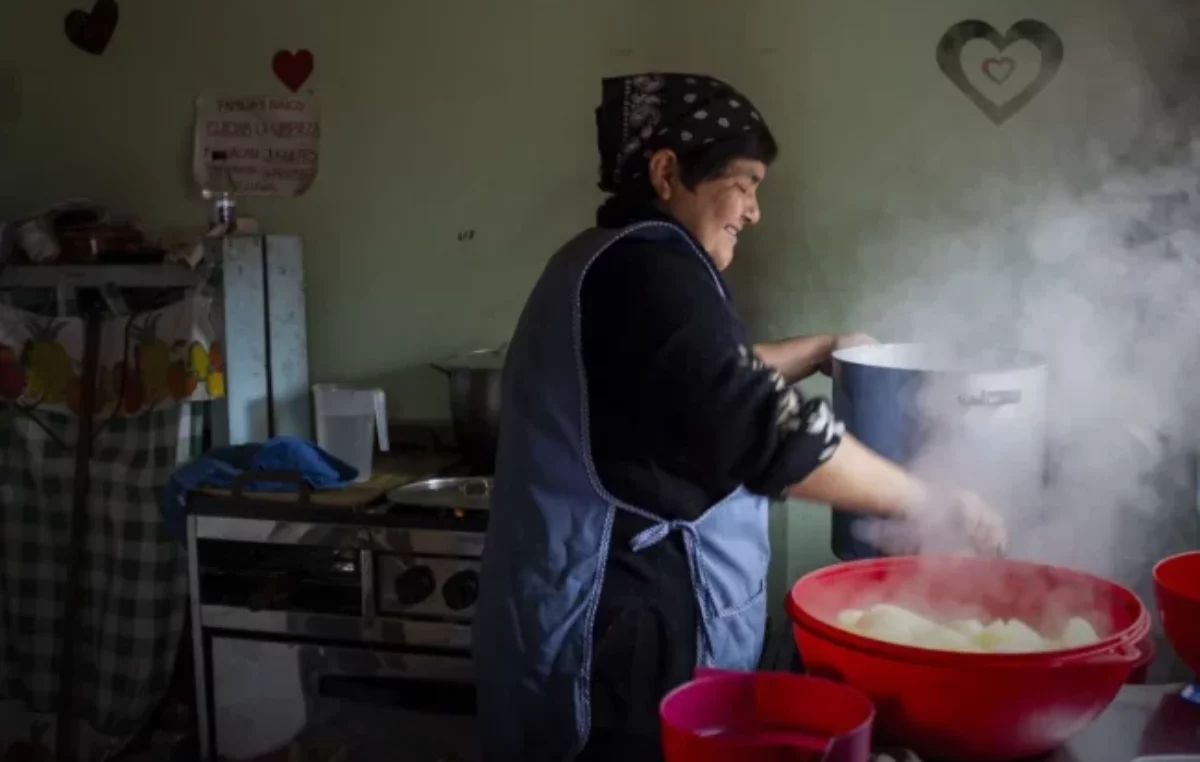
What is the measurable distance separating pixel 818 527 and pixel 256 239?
138cm

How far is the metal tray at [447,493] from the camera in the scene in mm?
2297

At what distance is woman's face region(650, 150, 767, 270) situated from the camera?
163 centimetres

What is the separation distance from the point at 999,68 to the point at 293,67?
155 centimetres

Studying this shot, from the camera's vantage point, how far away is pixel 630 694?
1.51m

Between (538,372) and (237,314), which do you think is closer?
(538,372)

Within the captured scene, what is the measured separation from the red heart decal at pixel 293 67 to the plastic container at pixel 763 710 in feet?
6.95

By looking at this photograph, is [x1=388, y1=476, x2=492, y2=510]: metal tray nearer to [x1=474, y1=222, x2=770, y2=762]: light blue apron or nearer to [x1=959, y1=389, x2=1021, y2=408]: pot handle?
[x1=474, y1=222, x2=770, y2=762]: light blue apron

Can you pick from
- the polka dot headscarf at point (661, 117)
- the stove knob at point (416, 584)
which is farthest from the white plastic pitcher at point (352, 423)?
the polka dot headscarf at point (661, 117)

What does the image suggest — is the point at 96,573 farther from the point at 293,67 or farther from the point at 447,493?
the point at 293,67

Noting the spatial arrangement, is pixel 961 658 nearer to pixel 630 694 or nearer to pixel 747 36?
pixel 630 694

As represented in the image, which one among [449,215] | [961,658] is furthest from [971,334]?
[961,658]

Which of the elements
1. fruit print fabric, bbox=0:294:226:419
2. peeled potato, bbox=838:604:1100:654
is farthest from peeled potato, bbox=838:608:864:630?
fruit print fabric, bbox=0:294:226:419

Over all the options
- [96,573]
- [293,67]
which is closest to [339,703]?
[96,573]

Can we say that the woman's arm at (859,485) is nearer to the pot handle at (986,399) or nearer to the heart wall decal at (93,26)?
the pot handle at (986,399)
